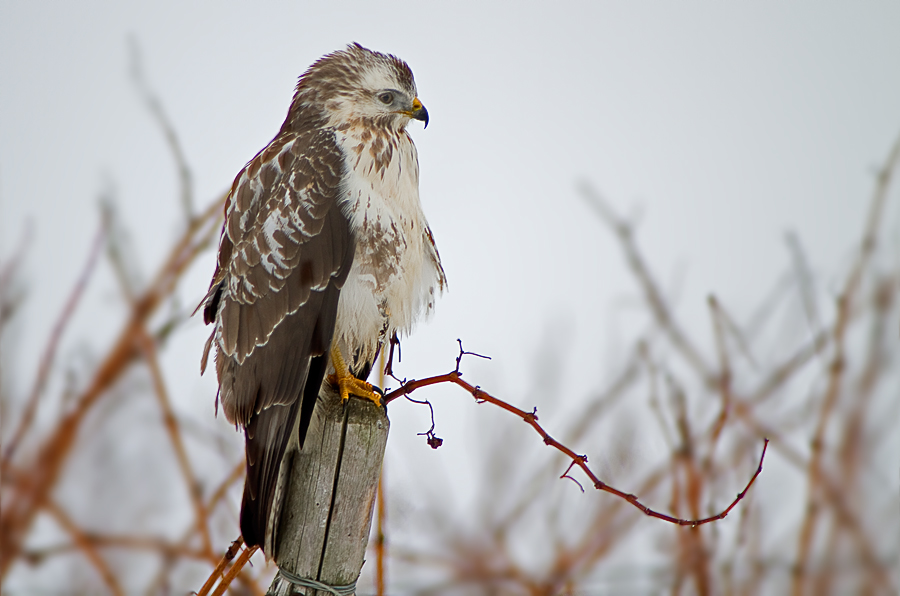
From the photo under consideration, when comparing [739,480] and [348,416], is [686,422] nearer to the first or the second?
[739,480]

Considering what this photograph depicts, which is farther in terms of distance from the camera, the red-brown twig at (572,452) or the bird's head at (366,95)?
the bird's head at (366,95)

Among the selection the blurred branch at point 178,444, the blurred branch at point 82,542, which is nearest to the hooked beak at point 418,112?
the blurred branch at point 178,444

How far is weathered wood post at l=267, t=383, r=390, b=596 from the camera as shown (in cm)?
207

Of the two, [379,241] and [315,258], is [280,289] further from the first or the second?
[379,241]

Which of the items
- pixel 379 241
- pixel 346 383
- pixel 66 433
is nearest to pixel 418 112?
pixel 379 241

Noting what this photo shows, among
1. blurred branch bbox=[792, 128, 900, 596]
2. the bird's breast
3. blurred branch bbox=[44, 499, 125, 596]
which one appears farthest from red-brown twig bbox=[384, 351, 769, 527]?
blurred branch bbox=[44, 499, 125, 596]

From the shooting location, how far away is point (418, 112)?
8.95 feet

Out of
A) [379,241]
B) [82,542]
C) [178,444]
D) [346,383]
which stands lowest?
[82,542]

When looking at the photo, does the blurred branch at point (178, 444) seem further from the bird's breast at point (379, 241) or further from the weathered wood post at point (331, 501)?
the bird's breast at point (379, 241)

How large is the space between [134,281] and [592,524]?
139cm

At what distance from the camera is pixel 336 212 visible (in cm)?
242

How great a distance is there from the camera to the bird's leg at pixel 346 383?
7.84ft

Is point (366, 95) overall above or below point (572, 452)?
above

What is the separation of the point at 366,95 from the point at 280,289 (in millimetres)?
809
